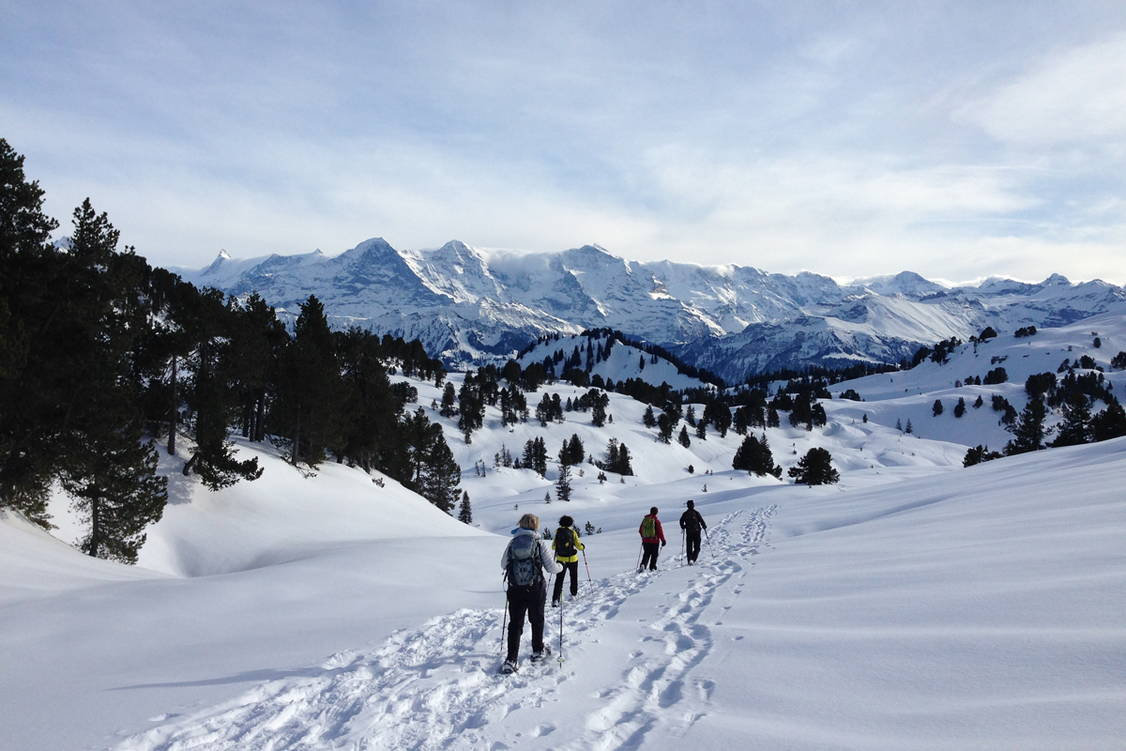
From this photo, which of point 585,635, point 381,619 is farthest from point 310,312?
point 585,635

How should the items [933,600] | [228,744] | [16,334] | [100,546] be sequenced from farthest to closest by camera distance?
1. [100,546]
2. [16,334]
3. [933,600]
4. [228,744]

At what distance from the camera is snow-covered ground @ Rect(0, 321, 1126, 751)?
5.99 meters

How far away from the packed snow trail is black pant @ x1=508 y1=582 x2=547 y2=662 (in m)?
0.37

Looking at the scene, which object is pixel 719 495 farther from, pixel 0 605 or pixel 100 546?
pixel 0 605

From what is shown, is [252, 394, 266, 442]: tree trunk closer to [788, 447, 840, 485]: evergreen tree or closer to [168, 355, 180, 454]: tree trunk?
[168, 355, 180, 454]: tree trunk

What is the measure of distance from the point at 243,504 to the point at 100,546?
317 inches

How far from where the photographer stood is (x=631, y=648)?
31.1 ft

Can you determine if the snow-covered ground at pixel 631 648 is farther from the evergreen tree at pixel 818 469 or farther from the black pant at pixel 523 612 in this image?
the evergreen tree at pixel 818 469

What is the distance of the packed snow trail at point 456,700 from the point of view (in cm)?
634

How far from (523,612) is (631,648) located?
6.88 ft

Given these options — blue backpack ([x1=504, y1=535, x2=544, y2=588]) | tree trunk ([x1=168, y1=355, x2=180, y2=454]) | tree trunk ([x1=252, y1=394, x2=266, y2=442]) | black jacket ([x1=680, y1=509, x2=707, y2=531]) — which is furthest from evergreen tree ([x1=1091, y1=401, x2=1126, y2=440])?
tree trunk ([x1=168, y1=355, x2=180, y2=454])

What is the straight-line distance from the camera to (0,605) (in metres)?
12.0

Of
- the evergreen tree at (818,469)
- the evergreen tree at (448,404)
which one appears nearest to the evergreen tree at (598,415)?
the evergreen tree at (448,404)

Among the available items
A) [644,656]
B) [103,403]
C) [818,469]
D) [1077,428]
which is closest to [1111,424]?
[1077,428]
